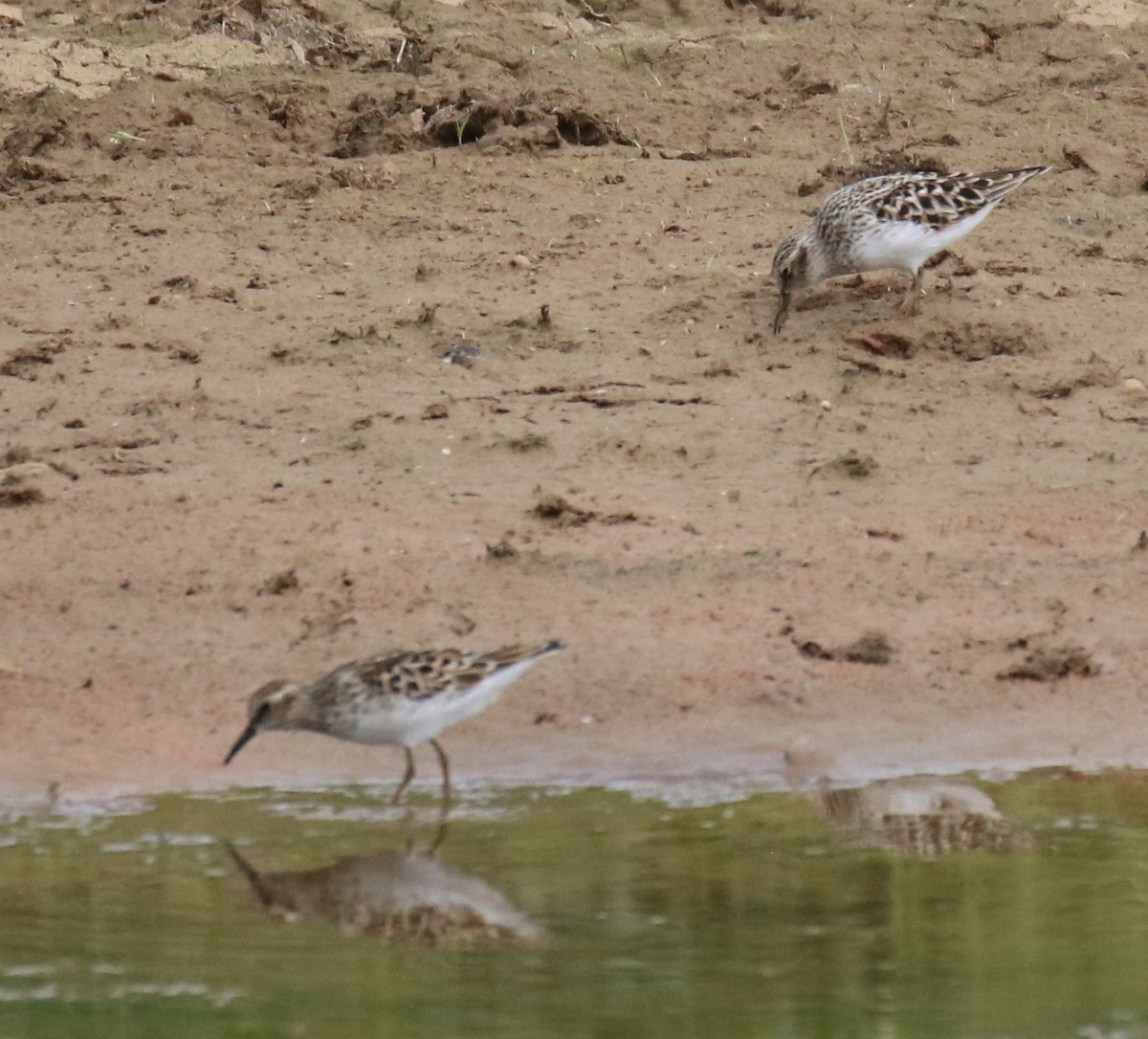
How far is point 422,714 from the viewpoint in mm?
7926

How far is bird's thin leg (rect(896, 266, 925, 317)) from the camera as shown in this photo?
11.7 meters

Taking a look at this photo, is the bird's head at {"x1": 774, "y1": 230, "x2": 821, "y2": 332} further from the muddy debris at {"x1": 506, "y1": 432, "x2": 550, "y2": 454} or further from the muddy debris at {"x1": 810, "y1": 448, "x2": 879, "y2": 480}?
the muddy debris at {"x1": 506, "y1": 432, "x2": 550, "y2": 454}

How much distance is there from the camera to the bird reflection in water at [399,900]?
6.67 metres

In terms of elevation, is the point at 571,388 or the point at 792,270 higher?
the point at 792,270

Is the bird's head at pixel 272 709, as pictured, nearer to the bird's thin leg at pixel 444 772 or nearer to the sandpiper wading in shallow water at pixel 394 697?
the sandpiper wading in shallow water at pixel 394 697

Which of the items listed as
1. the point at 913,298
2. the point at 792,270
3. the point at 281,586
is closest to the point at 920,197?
the point at 913,298

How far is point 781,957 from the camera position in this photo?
249 inches

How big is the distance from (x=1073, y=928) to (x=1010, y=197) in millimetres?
7422

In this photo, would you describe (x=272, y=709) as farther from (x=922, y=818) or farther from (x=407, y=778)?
(x=922, y=818)

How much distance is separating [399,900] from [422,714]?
105 centimetres

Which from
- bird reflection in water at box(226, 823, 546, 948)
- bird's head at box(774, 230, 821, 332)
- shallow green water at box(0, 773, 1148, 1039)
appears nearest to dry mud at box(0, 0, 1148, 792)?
bird's head at box(774, 230, 821, 332)

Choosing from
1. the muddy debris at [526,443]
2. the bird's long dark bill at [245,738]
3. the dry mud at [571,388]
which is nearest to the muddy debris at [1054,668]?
the dry mud at [571,388]

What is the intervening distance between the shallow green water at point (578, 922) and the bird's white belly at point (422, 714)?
0.26 metres

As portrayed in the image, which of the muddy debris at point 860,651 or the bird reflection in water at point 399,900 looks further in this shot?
the muddy debris at point 860,651
